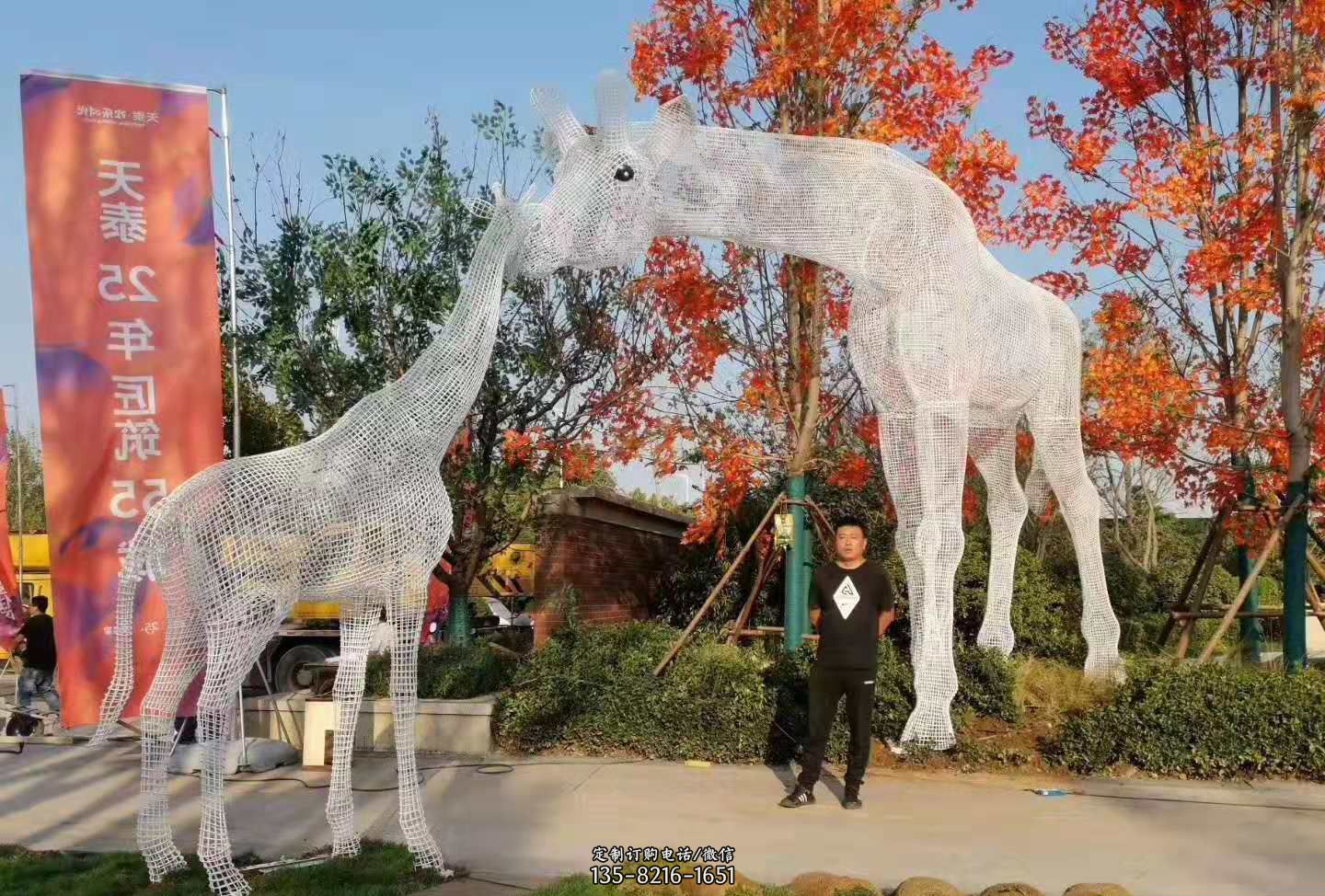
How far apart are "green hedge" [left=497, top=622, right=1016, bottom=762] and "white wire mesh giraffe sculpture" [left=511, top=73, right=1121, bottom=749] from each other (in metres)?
0.57

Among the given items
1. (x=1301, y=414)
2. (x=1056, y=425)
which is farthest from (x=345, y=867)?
(x=1301, y=414)

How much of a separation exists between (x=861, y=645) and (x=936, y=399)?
158cm

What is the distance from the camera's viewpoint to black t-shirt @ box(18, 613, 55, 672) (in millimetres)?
10477

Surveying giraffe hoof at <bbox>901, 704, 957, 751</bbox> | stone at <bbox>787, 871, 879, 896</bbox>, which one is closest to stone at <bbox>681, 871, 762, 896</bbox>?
stone at <bbox>787, 871, 879, 896</bbox>

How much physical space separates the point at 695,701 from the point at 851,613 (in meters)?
1.84

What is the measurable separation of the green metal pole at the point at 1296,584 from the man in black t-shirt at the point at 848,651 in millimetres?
3432

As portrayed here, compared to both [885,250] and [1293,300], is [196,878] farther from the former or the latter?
[1293,300]

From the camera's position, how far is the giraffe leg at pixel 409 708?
4840 millimetres

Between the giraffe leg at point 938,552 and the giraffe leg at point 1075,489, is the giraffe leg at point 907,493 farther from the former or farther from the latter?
the giraffe leg at point 1075,489

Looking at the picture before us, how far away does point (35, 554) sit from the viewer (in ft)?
54.5

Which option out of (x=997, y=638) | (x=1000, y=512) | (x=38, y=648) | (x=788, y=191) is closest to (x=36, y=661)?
(x=38, y=648)

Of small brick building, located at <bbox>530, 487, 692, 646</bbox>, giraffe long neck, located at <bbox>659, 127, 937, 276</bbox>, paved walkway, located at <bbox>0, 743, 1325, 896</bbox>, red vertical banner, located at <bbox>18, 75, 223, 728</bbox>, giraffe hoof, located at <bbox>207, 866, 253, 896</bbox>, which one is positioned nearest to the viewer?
giraffe hoof, located at <bbox>207, 866, 253, 896</bbox>

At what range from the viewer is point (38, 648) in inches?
413

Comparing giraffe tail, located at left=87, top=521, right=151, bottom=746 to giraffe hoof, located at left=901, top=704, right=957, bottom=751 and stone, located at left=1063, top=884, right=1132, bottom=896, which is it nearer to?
stone, located at left=1063, top=884, right=1132, bottom=896
